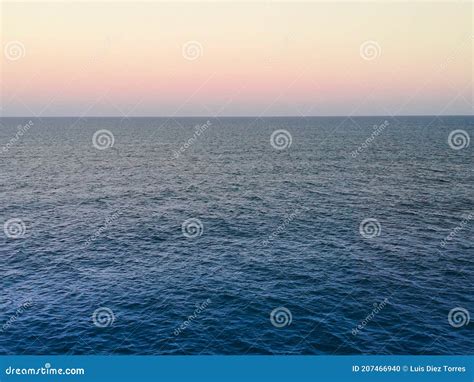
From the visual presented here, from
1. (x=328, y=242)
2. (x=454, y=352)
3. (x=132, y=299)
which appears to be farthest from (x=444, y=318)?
(x=132, y=299)

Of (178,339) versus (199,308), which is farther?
(199,308)

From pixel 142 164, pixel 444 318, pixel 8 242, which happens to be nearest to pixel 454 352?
pixel 444 318

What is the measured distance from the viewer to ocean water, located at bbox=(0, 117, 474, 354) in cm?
3900

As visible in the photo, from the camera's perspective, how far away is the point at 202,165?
130 meters

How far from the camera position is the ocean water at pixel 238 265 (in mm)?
39000

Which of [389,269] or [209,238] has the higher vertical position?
[209,238]

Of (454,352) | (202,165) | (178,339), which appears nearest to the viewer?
(454,352)

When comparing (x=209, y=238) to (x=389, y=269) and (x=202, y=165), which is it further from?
(x=202, y=165)

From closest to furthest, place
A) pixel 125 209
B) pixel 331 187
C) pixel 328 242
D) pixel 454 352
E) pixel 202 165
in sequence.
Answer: pixel 454 352, pixel 328 242, pixel 125 209, pixel 331 187, pixel 202 165

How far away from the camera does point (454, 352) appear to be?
36156 millimetres

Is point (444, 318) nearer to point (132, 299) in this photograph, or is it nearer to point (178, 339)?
point (178, 339)

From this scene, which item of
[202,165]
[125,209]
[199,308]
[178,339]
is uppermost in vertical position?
[202,165]

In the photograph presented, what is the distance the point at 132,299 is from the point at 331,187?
6001cm

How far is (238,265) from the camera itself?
5375 cm
